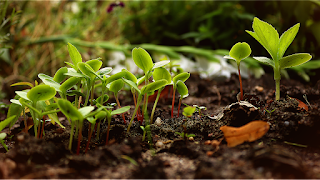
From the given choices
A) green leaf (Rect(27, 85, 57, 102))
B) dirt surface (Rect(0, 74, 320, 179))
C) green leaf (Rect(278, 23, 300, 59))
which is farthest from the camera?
green leaf (Rect(278, 23, 300, 59))

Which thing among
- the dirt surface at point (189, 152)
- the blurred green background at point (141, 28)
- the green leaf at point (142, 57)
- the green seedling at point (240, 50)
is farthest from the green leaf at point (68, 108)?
the blurred green background at point (141, 28)

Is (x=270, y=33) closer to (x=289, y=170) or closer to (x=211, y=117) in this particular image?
(x=211, y=117)

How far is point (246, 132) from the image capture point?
628mm

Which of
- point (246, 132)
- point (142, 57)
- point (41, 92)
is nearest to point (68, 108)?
point (41, 92)

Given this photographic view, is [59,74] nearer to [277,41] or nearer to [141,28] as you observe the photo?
[277,41]

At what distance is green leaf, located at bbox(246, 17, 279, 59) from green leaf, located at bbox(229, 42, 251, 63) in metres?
0.05

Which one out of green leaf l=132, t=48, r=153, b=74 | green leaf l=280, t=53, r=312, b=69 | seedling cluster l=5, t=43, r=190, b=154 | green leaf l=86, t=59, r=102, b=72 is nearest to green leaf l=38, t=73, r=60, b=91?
seedling cluster l=5, t=43, r=190, b=154

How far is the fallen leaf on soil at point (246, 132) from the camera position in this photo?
615 mm

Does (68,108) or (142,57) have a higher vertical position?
(142,57)

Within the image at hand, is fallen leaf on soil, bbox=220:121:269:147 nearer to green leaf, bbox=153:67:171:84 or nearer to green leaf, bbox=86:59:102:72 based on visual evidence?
green leaf, bbox=153:67:171:84

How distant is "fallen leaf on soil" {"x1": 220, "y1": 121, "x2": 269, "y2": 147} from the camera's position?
0.62 metres

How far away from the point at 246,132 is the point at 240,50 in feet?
0.91

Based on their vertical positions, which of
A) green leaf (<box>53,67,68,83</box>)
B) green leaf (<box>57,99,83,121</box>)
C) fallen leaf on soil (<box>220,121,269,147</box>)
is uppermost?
green leaf (<box>53,67,68,83</box>)

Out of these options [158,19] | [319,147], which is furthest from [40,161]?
[158,19]
